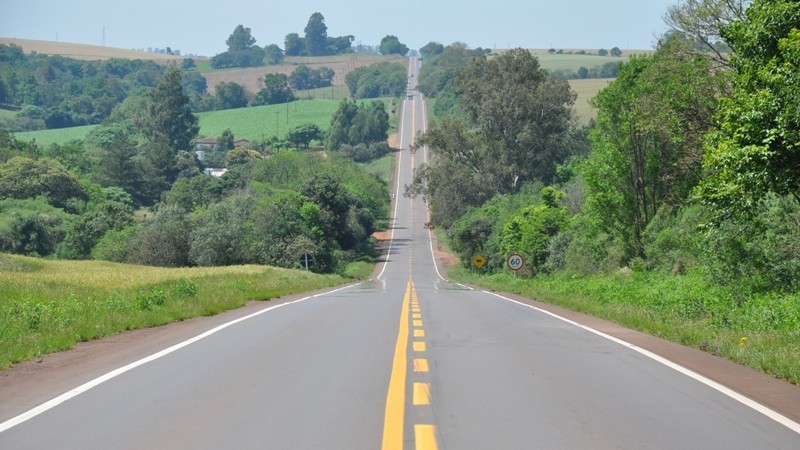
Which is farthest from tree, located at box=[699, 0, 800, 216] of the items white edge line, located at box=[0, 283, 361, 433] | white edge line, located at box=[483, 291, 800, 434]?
white edge line, located at box=[0, 283, 361, 433]

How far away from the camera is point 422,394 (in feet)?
33.9

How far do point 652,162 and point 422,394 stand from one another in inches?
1436

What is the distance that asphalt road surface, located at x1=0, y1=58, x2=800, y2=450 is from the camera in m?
8.32

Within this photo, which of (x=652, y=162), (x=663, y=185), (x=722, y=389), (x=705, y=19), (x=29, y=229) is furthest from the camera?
(x=29, y=229)

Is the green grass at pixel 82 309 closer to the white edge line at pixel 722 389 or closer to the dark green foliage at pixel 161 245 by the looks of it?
the white edge line at pixel 722 389

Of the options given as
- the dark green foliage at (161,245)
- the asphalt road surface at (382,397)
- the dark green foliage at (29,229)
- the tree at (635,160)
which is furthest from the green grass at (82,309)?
the dark green foliage at (29,229)

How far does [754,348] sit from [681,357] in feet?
4.18

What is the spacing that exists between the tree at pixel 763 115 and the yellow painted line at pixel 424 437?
8784 millimetres

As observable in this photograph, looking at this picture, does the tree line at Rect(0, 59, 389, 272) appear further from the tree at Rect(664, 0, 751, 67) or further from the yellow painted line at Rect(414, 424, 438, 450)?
the yellow painted line at Rect(414, 424, 438, 450)

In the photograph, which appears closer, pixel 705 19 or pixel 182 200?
pixel 705 19

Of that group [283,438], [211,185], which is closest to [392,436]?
[283,438]

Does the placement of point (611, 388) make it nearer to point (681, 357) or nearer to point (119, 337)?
point (681, 357)

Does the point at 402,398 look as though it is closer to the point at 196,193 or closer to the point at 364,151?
the point at 196,193

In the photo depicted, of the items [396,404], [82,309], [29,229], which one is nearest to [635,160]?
[82,309]
